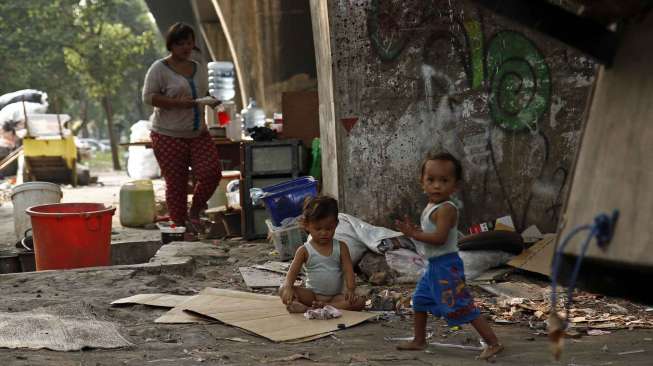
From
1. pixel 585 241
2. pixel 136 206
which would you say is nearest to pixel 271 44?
pixel 136 206

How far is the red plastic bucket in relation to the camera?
7.02 m

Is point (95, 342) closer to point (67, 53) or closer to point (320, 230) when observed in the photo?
point (320, 230)

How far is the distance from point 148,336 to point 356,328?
1170 mm

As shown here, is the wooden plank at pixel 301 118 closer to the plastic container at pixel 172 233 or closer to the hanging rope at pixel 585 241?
the plastic container at pixel 172 233

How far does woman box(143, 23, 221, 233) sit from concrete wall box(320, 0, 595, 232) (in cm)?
186

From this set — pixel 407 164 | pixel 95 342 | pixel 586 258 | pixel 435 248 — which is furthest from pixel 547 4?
pixel 407 164

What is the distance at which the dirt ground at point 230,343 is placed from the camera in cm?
411

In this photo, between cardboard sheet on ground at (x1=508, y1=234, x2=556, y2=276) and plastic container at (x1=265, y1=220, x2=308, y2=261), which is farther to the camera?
plastic container at (x1=265, y1=220, x2=308, y2=261)

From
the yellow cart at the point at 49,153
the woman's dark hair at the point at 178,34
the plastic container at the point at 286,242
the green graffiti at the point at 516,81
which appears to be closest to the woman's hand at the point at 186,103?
the woman's dark hair at the point at 178,34

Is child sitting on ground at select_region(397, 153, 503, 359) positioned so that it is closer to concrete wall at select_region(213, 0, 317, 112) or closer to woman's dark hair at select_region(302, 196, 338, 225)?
woman's dark hair at select_region(302, 196, 338, 225)

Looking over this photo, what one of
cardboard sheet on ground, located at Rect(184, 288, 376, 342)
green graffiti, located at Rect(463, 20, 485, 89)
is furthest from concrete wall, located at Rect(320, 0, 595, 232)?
cardboard sheet on ground, located at Rect(184, 288, 376, 342)

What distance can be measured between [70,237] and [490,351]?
13.6 feet

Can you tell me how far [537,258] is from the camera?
6.45 meters

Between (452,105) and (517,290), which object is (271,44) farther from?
(517,290)
